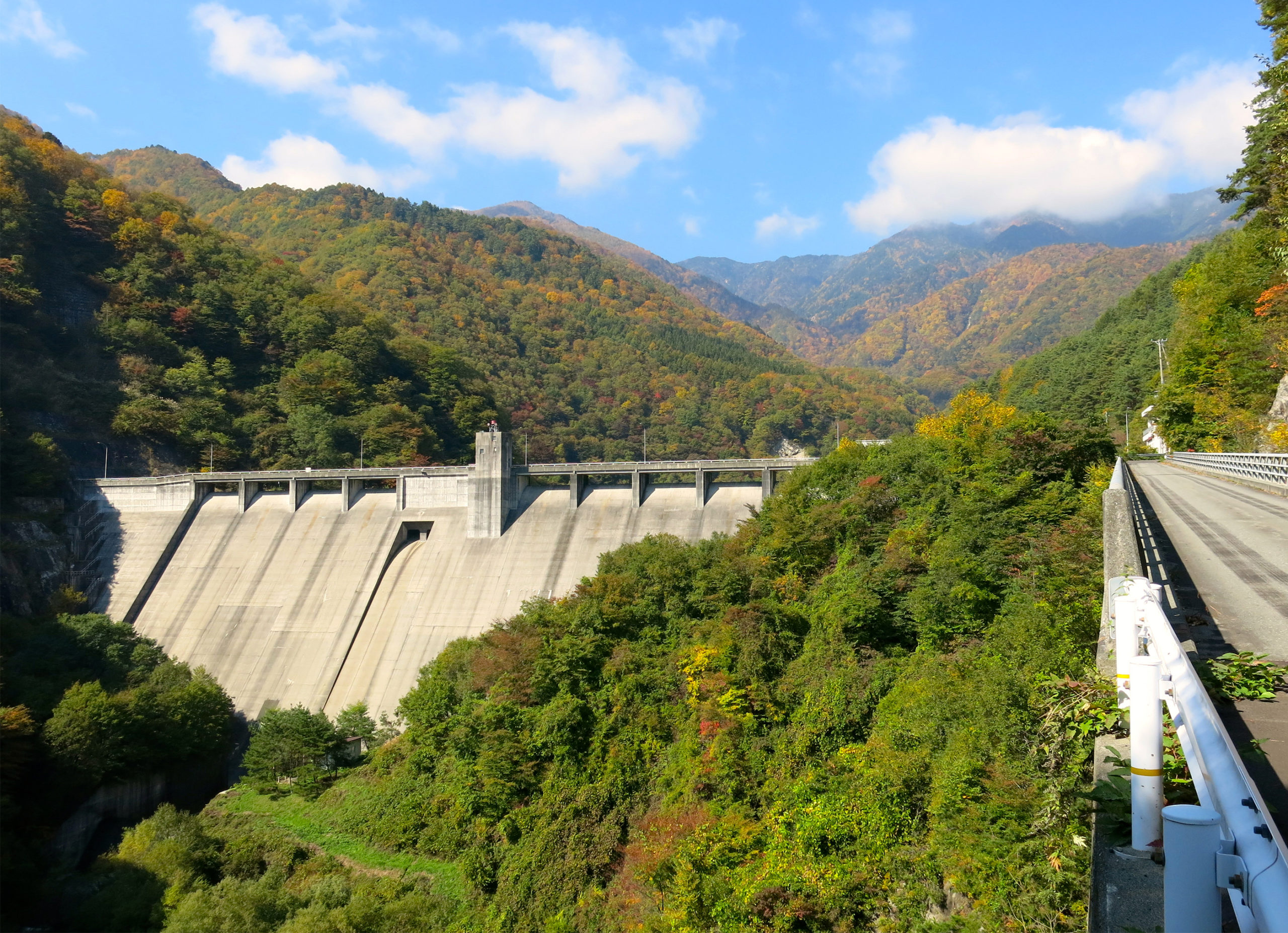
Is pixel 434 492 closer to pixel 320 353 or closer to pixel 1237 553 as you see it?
pixel 320 353

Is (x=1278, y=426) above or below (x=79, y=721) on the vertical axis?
above

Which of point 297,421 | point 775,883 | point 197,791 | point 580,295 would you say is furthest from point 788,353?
point 775,883

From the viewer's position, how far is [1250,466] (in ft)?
68.3

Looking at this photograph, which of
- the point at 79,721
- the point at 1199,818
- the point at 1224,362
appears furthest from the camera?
the point at 1224,362

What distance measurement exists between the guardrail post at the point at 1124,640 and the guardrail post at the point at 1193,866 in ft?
6.22

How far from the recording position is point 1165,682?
13.0 feet

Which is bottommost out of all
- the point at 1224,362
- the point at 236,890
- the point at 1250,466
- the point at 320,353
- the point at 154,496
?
the point at 236,890

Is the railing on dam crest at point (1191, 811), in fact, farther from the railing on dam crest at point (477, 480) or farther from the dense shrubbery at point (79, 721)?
the railing on dam crest at point (477, 480)

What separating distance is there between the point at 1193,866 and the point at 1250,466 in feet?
75.5

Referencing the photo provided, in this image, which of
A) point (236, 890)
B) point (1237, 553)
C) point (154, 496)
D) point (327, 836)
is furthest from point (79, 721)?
point (1237, 553)

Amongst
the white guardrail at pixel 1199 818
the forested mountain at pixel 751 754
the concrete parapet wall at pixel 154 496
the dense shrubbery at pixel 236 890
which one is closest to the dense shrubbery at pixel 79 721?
the dense shrubbery at pixel 236 890

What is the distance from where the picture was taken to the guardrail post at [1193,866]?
2.60 meters

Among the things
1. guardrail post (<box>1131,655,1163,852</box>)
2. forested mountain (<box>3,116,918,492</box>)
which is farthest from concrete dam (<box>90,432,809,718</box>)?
guardrail post (<box>1131,655,1163,852</box>)

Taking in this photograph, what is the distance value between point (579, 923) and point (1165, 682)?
60.8 ft
